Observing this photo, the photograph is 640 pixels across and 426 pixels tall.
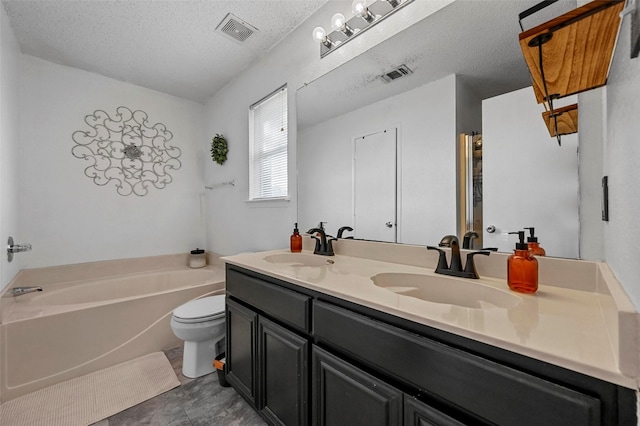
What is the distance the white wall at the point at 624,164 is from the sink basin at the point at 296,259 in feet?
3.86

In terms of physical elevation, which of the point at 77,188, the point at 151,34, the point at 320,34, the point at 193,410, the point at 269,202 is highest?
the point at 151,34

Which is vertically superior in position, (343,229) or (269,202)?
(269,202)

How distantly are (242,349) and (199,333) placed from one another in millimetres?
454

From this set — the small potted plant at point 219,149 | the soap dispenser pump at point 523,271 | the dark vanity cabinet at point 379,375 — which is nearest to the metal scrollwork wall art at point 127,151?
the small potted plant at point 219,149

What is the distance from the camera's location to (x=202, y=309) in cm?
186

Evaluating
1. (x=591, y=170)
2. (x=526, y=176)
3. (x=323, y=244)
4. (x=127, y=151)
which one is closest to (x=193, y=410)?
(x=323, y=244)

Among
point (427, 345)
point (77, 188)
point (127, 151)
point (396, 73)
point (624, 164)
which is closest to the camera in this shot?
point (624, 164)

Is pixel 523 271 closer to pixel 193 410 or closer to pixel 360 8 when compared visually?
pixel 360 8

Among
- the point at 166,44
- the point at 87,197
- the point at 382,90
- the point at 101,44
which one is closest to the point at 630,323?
the point at 382,90

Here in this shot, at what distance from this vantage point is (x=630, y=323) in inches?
16.9

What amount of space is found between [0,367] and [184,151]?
2.31m

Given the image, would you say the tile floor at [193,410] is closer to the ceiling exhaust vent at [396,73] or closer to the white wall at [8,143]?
the white wall at [8,143]

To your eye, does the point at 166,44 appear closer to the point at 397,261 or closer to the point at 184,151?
the point at 184,151

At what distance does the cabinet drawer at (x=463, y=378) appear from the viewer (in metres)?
0.50
